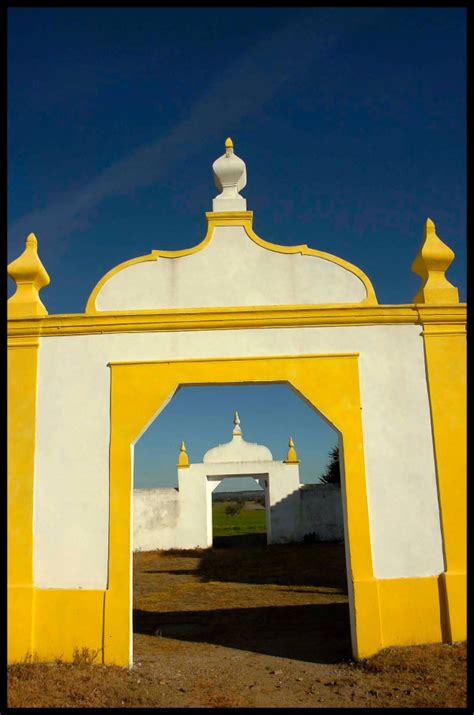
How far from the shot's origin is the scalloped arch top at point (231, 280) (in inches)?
245

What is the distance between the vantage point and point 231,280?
247 inches

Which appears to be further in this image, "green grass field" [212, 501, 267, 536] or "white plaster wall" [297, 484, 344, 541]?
"green grass field" [212, 501, 267, 536]

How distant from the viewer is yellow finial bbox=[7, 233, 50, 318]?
622 centimetres

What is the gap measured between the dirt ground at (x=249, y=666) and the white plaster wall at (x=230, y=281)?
3677 millimetres

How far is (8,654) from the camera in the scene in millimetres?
5465

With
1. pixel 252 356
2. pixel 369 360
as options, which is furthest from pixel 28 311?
pixel 369 360

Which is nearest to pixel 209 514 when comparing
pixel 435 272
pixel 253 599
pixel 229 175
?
pixel 253 599

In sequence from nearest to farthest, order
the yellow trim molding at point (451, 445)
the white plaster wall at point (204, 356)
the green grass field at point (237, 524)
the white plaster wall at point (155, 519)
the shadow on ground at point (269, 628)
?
the yellow trim molding at point (451, 445)
the white plaster wall at point (204, 356)
the shadow on ground at point (269, 628)
the white plaster wall at point (155, 519)
the green grass field at point (237, 524)

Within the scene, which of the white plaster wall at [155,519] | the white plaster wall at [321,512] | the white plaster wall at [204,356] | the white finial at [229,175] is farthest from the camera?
the white plaster wall at [321,512]

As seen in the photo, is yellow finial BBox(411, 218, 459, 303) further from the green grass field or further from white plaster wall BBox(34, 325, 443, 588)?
the green grass field

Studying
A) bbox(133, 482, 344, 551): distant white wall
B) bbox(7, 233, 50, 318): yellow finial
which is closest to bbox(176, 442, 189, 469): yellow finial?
bbox(133, 482, 344, 551): distant white wall

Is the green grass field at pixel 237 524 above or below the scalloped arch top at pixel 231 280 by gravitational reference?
below

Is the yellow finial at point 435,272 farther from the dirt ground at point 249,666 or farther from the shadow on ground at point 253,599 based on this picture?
the shadow on ground at point 253,599

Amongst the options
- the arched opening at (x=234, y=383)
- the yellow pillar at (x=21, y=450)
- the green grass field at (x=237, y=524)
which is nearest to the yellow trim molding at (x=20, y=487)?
the yellow pillar at (x=21, y=450)
